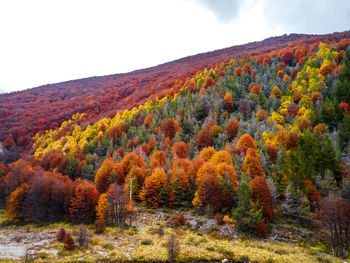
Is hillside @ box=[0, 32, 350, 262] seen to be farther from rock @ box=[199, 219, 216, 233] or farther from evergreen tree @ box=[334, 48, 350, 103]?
evergreen tree @ box=[334, 48, 350, 103]

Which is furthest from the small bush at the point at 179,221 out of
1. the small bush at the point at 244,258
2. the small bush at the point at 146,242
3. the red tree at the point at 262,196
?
the small bush at the point at 244,258

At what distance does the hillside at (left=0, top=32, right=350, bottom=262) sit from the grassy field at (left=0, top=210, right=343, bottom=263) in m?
0.16

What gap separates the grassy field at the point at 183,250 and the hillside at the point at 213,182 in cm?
16

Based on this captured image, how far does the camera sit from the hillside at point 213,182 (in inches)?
1089

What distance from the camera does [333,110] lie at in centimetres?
6275

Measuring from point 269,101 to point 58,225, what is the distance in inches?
3113

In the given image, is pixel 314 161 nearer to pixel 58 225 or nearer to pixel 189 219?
pixel 189 219

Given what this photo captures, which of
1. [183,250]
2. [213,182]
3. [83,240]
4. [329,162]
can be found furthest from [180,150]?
[183,250]

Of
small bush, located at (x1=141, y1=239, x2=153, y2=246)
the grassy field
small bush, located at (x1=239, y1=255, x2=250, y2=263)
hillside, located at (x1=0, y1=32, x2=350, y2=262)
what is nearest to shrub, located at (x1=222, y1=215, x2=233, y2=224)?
hillside, located at (x1=0, y1=32, x2=350, y2=262)

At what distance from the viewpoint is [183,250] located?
997 inches

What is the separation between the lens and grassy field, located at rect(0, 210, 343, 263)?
2359 cm

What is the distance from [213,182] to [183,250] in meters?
16.5

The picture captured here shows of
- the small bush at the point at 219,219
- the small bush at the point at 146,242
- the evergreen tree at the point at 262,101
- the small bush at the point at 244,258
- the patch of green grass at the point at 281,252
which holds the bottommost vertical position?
the small bush at the point at 219,219

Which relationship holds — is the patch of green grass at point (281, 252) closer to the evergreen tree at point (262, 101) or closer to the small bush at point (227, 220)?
the small bush at point (227, 220)
